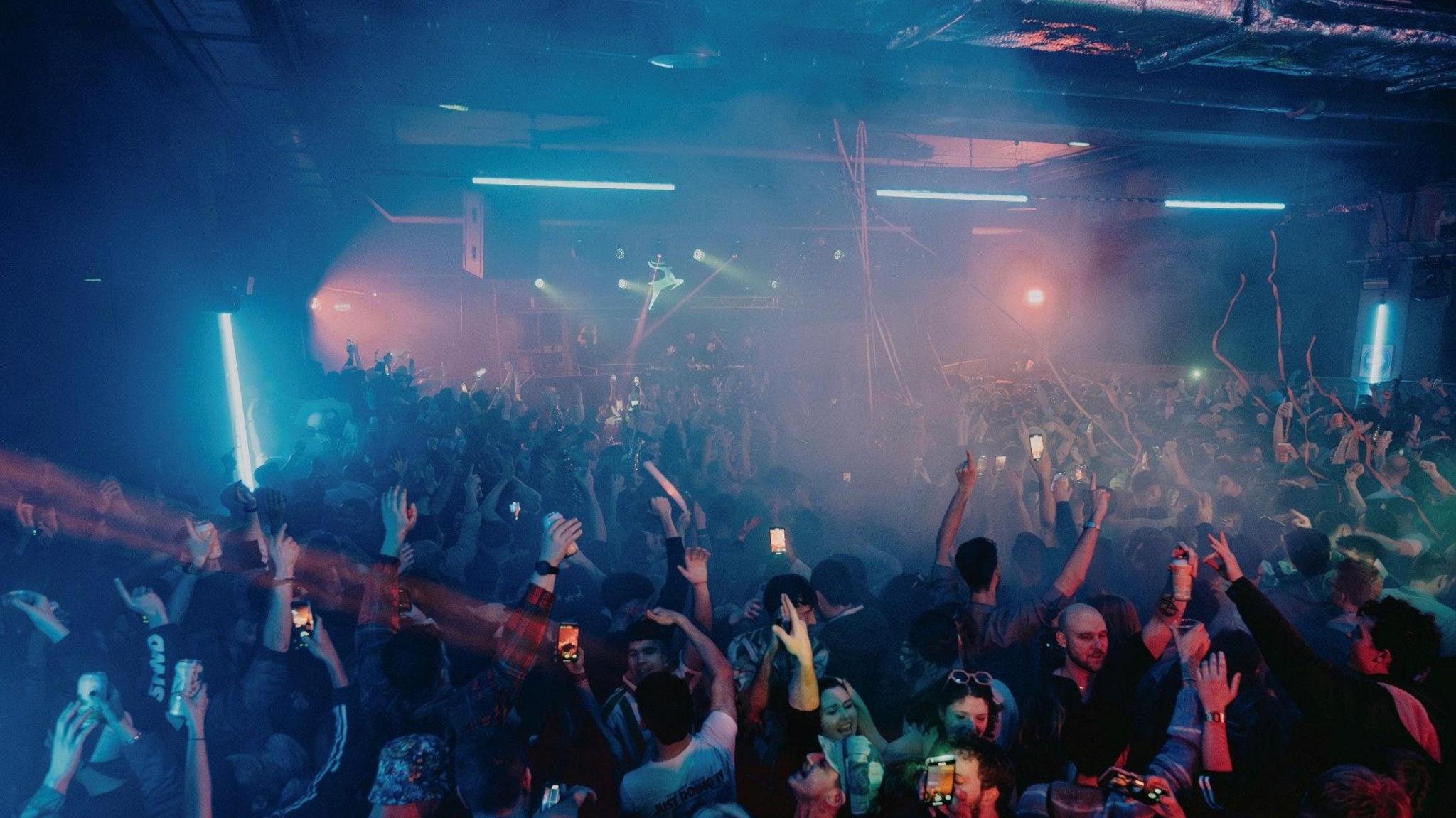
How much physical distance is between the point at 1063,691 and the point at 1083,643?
0.28m

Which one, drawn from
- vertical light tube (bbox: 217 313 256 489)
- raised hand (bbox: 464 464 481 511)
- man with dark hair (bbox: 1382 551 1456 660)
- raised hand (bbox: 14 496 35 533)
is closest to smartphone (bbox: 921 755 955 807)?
man with dark hair (bbox: 1382 551 1456 660)

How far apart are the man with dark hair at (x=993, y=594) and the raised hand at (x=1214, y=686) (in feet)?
2.10

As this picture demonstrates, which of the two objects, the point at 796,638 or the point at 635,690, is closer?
the point at 796,638

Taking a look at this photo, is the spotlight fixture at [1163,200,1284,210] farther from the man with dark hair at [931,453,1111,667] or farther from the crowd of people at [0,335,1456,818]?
the man with dark hair at [931,453,1111,667]

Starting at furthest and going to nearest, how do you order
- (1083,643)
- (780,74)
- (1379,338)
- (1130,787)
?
(1379,338) < (780,74) < (1083,643) < (1130,787)

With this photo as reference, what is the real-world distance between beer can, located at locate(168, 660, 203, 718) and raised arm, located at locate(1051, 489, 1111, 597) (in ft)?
9.94

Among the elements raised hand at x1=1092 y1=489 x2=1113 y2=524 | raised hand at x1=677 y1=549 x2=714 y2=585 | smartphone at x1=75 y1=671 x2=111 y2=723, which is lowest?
smartphone at x1=75 y1=671 x2=111 y2=723

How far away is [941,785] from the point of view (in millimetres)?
1813

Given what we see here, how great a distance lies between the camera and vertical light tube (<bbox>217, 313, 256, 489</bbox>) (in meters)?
7.66

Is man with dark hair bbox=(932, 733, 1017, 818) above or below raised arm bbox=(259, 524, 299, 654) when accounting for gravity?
below

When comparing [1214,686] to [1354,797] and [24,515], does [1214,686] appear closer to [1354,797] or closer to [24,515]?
[1354,797]

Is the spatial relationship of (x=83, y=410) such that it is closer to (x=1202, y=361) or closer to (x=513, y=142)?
(x=513, y=142)

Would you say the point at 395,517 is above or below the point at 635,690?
above

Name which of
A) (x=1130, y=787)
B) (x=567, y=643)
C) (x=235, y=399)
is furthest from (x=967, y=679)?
(x=235, y=399)
